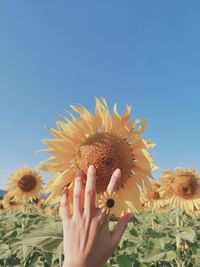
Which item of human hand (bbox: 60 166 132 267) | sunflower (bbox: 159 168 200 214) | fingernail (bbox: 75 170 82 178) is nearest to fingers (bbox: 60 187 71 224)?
human hand (bbox: 60 166 132 267)

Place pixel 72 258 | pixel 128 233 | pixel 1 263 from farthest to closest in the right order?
pixel 1 263
pixel 128 233
pixel 72 258

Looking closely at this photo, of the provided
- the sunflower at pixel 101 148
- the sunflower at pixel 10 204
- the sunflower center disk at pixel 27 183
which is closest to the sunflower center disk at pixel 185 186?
the sunflower center disk at pixel 27 183

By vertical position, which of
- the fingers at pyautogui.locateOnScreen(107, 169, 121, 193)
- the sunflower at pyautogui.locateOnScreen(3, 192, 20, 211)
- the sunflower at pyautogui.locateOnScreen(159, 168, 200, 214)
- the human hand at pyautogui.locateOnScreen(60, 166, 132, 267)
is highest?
the sunflower at pyautogui.locateOnScreen(3, 192, 20, 211)

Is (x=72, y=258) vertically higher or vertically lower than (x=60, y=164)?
lower

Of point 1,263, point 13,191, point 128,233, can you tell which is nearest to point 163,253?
point 128,233

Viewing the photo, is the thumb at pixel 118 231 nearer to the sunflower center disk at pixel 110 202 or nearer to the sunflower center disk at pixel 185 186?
the sunflower center disk at pixel 110 202

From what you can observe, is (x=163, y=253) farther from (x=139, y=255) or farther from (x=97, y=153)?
(x=97, y=153)

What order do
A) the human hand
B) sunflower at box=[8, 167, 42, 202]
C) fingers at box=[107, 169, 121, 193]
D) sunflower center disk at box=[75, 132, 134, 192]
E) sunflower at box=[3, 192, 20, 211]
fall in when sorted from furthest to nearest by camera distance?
sunflower at box=[3, 192, 20, 211], sunflower at box=[8, 167, 42, 202], sunflower center disk at box=[75, 132, 134, 192], fingers at box=[107, 169, 121, 193], the human hand

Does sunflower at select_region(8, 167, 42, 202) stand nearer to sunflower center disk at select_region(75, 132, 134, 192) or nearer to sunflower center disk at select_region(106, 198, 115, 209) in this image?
sunflower center disk at select_region(75, 132, 134, 192)
